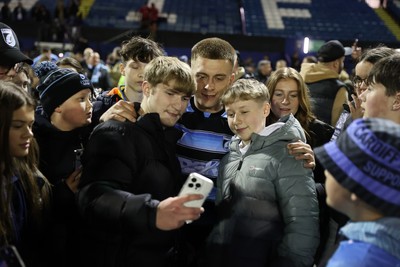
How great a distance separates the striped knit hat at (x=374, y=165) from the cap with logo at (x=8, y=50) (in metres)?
2.30

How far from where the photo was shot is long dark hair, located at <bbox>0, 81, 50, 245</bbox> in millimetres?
2236

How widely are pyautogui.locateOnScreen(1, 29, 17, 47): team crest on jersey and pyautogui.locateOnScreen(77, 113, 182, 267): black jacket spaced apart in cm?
129

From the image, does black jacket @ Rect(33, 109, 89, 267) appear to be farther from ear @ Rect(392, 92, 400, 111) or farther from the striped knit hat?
ear @ Rect(392, 92, 400, 111)

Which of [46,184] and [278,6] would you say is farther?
[278,6]

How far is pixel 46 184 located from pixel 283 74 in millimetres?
1949

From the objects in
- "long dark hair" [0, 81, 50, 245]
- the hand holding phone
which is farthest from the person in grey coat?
the hand holding phone

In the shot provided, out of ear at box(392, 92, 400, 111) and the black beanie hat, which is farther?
the black beanie hat

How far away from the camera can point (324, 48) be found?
5.73m

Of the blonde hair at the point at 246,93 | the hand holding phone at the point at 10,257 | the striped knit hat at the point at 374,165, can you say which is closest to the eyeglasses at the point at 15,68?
the blonde hair at the point at 246,93

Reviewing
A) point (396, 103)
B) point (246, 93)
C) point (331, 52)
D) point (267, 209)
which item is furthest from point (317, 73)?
point (267, 209)

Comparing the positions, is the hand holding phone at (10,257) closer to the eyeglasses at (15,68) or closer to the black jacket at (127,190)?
the black jacket at (127,190)

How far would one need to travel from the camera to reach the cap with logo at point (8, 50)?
3.13 meters

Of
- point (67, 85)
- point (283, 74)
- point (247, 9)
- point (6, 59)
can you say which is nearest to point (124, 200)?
point (67, 85)

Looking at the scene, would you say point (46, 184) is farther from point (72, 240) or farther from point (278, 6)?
point (278, 6)
